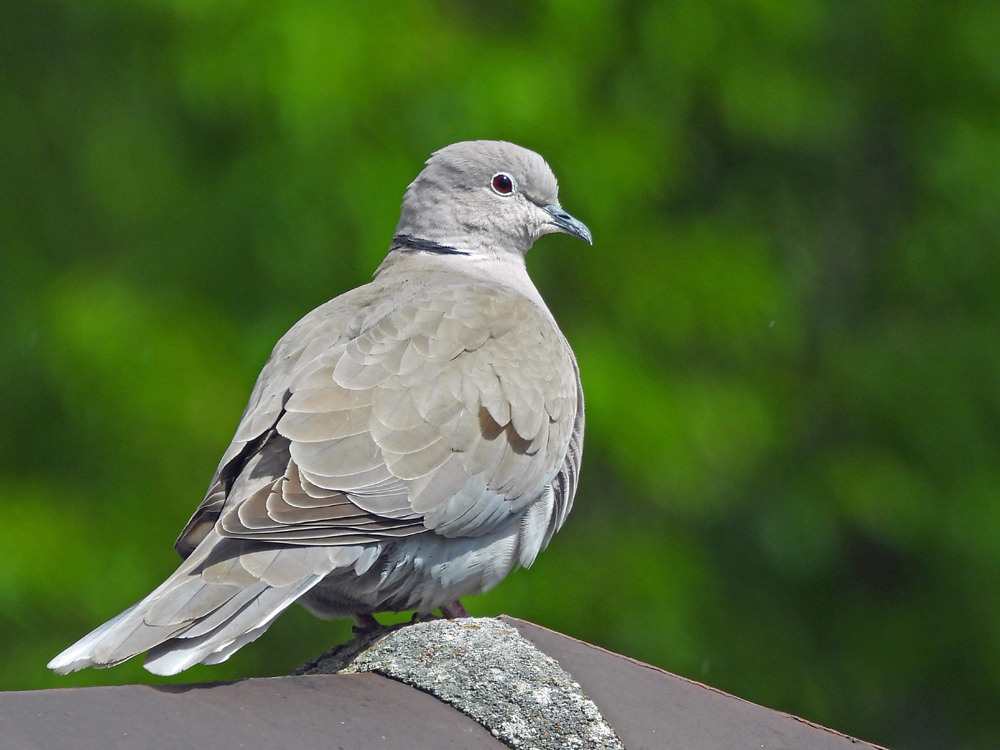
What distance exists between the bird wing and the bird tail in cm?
5

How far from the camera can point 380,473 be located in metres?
2.79

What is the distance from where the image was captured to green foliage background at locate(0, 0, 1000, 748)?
6.60m

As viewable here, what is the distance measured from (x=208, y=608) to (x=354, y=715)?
1.37ft

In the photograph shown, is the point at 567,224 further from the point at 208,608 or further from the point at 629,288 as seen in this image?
the point at 629,288

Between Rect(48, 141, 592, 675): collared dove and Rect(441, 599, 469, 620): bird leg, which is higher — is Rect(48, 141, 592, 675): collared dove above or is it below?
above

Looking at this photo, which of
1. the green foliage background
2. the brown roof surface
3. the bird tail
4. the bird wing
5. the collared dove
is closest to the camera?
the brown roof surface

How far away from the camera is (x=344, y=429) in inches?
111

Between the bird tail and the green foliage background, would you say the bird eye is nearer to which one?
the bird tail

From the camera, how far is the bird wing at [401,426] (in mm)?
2680

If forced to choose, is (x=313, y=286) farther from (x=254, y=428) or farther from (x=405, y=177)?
(x=254, y=428)

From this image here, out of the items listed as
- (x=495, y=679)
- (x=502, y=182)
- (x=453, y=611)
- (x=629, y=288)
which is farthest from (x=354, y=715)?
(x=629, y=288)

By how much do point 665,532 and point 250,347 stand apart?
269 centimetres

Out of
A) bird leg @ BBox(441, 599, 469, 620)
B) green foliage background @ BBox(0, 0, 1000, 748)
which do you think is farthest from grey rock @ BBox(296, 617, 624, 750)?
green foliage background @ BBox(0, 0, 1000, 748)

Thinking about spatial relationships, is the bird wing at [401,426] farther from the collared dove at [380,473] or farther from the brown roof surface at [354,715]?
the brown roof surface at [354,715]
